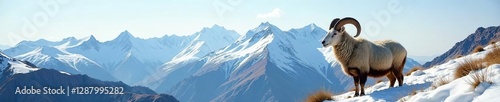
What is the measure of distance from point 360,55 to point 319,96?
7.42ft

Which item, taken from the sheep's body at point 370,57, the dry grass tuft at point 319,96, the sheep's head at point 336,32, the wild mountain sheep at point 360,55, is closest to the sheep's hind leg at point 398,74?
the wild mountain sheep at point 360,55

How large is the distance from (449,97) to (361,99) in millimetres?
4351

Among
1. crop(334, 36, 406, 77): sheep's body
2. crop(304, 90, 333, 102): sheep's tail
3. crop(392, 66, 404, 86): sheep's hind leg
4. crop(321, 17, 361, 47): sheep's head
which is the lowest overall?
crop(304, 90, 333, 102): sheep's tail

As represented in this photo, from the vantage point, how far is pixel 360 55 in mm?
14398

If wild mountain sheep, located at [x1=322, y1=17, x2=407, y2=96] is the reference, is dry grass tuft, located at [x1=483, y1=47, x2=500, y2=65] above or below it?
below

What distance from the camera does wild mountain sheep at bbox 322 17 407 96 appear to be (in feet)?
47.0

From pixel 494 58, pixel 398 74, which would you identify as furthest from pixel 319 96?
pixel 494 58

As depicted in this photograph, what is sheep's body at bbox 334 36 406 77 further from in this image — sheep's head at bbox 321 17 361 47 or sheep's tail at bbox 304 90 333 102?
sheep's tail at bbox 304 90 333 102

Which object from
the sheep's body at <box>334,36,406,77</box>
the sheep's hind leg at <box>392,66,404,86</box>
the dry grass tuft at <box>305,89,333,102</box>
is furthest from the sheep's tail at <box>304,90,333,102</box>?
the sheep's hind leg at <box>392,66,404,86</box>

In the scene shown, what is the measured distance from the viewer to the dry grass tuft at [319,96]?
1326 cm

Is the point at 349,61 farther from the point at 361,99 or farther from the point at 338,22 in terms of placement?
the point at 361,99

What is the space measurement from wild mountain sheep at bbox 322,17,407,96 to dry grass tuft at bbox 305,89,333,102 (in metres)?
1.12

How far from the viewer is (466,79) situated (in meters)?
9.02

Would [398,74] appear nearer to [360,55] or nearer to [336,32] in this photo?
[360,55]
